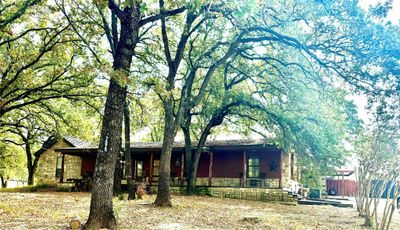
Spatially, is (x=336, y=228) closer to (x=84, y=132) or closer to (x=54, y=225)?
(x=54, y=225)

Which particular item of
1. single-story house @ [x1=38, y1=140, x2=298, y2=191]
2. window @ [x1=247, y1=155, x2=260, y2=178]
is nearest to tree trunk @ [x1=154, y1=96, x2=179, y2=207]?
single-story house @ [x1=38, y1=140, x2=298, y2=191]

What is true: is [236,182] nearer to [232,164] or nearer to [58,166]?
[232,164]

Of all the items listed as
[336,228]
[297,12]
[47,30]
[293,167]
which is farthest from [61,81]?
[293,167]

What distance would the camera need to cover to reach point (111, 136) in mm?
7652

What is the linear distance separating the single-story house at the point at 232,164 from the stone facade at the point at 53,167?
3.22 metres

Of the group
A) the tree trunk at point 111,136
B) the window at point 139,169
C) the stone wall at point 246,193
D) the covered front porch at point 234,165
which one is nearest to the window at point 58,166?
the covered front porch at point 234,165

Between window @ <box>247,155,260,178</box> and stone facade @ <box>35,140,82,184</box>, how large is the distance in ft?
47.0

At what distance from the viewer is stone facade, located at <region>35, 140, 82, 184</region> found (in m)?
28.4

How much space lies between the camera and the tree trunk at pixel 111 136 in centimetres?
735

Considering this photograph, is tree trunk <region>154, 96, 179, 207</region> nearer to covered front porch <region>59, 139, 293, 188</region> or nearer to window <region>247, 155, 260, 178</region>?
covered front porch <region>59, 139, 293, 188</region>

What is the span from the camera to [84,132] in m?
21.4

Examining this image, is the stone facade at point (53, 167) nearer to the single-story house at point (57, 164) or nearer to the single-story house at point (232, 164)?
the single-story house at point (57, 164)

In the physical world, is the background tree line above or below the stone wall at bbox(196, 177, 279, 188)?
above

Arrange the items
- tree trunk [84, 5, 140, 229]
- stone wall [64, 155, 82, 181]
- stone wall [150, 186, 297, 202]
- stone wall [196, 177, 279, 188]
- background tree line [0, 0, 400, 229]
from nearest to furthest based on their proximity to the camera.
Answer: tree trunk [84, 5, 140, 229] < background tree line [0, 0, 400, 229] < stone wall [150, 186, 297, 202] < stone wall [196, 177, 279, 188] < stone wall [64, 155, 82, 181]
